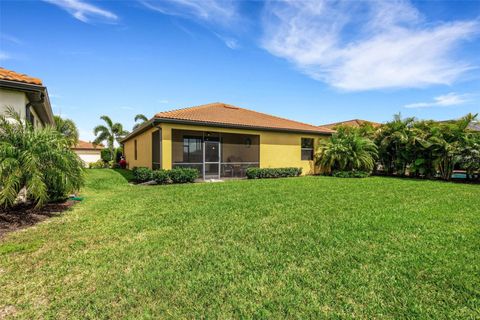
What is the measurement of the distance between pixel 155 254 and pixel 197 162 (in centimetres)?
1002

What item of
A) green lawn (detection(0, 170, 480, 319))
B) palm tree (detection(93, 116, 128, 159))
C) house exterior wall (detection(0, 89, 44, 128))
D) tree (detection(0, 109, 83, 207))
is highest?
palm tree (detection(93, 116, 128, 159))

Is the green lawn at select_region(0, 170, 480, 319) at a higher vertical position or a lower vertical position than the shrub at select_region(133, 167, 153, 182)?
lower

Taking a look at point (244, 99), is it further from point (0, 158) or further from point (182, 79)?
point (0, 158)

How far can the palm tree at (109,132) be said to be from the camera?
3094cm

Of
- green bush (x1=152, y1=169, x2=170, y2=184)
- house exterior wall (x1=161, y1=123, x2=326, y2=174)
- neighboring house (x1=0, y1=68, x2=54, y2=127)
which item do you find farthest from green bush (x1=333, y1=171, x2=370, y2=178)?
neighboring house (x1=0, y1=68, x2=54, y2=127)

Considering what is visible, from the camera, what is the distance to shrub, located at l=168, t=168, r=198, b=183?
39.0ft

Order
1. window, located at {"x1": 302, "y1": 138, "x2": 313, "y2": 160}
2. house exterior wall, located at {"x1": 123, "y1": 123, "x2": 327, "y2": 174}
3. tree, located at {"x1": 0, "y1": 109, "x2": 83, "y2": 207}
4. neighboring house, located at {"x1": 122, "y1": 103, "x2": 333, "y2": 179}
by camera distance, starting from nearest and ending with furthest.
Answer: tree, located at {"x1": 0, "y1": 109, "x2": 83, "y2": 207} < neighboring house, located at {"x1": 122, "y1": 103, "x2": 333, "y2": 179} < house exterior wall, located at {"x1": 123, "y1": 123, "x2": 327, "y2": 174} < window, located at {"x1": 302, "y1": 138, "x2": 313, "y2": 160}

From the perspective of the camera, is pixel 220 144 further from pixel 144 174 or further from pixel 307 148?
pixel 307 148

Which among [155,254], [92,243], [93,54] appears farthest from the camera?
[93,54]

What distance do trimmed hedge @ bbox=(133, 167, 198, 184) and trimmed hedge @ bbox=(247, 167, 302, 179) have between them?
3440 millimetres

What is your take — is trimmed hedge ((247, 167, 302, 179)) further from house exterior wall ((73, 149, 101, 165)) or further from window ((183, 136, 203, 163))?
house exterior wall ((73, 149, 101, 165))

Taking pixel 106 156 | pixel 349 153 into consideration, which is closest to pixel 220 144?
pixel 349 153

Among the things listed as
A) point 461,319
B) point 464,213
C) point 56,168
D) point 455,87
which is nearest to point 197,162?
point 56,168

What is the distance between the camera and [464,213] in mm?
6051
